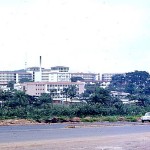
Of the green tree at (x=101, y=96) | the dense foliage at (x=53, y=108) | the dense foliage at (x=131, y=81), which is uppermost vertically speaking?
the dense foliage at (x=131, y=81)

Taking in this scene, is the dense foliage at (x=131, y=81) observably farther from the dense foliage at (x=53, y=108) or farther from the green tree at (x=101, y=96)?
the dense foliage at (x=53, y=108)

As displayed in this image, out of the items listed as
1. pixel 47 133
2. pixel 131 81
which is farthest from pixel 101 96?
pixel 131 81

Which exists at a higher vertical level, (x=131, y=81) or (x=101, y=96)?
(x=131, y=81)

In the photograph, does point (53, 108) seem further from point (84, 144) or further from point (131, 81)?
point (131, 81)

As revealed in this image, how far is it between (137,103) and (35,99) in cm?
2240

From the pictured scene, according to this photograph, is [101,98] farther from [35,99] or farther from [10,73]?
[10,73]

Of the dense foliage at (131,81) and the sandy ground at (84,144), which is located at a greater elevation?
the dense foliage at (131,81)

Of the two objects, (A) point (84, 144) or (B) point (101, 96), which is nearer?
(A) point (84, 144)

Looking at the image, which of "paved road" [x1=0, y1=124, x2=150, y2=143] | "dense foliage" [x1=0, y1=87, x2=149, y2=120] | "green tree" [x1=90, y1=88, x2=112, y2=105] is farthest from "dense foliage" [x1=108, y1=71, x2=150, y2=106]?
"paved road" [x1=0, y1=124, x2=150, y2=143]

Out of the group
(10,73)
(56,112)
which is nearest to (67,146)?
(56,112)

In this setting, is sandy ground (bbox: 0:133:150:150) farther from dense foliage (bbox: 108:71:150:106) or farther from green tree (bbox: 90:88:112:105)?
dense foliage (bbox: 108:71:150:106)

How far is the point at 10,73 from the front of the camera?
7402 inches

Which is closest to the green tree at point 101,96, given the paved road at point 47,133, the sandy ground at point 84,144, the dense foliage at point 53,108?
the dense foliage at point 53,108

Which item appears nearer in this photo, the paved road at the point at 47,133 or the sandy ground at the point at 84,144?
the sandy ground at the point at 84,144
